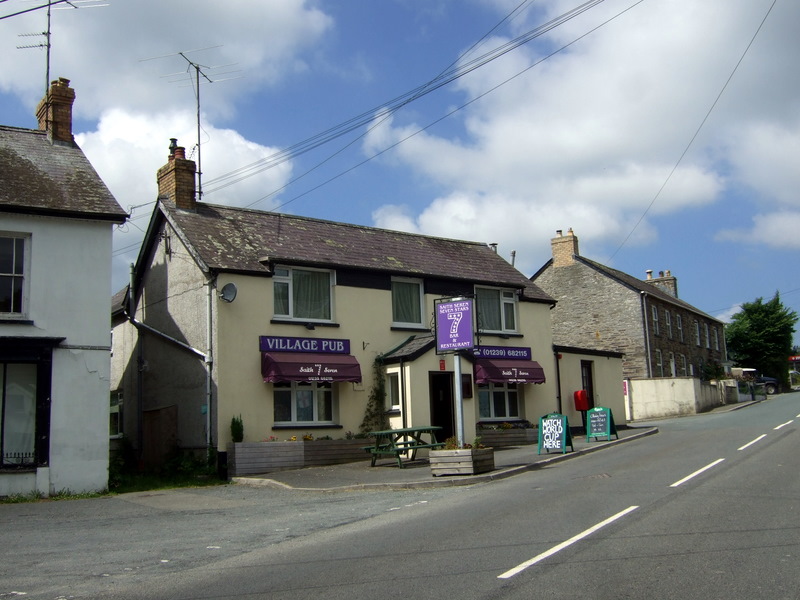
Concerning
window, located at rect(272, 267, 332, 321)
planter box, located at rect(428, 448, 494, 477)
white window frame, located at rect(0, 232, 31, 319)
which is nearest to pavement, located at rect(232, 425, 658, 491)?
planter box, located at rect(428, 448, 494, 477)

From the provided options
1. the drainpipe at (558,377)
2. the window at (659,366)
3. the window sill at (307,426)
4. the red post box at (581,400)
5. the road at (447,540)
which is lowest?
the road at (447,540)

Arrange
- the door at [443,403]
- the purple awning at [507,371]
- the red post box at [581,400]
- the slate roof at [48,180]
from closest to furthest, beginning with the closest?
the slate roof at [48,180], the door at [443,403], the purple awning at [507,371], the red post box at [581,400]

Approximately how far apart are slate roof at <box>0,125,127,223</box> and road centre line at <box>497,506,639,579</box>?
41.1ft

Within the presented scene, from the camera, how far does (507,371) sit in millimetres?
24828

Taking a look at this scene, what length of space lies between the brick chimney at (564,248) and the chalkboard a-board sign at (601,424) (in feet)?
77.7

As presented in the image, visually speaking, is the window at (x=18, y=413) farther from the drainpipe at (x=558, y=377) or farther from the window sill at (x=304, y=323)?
the drainpipe at (x=558, y=377)

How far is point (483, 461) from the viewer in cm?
1689

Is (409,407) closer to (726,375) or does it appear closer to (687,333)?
(687,333)

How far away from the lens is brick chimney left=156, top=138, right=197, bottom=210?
885 inches

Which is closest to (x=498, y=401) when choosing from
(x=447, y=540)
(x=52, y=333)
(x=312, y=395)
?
(x=312, y=395)

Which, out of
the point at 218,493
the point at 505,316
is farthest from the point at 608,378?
the point at 218,493

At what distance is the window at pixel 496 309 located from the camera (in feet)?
85.8

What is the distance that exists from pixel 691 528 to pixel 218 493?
10.3m

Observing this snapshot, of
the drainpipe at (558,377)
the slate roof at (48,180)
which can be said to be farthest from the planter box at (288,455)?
the drainpipe at (558,377)
